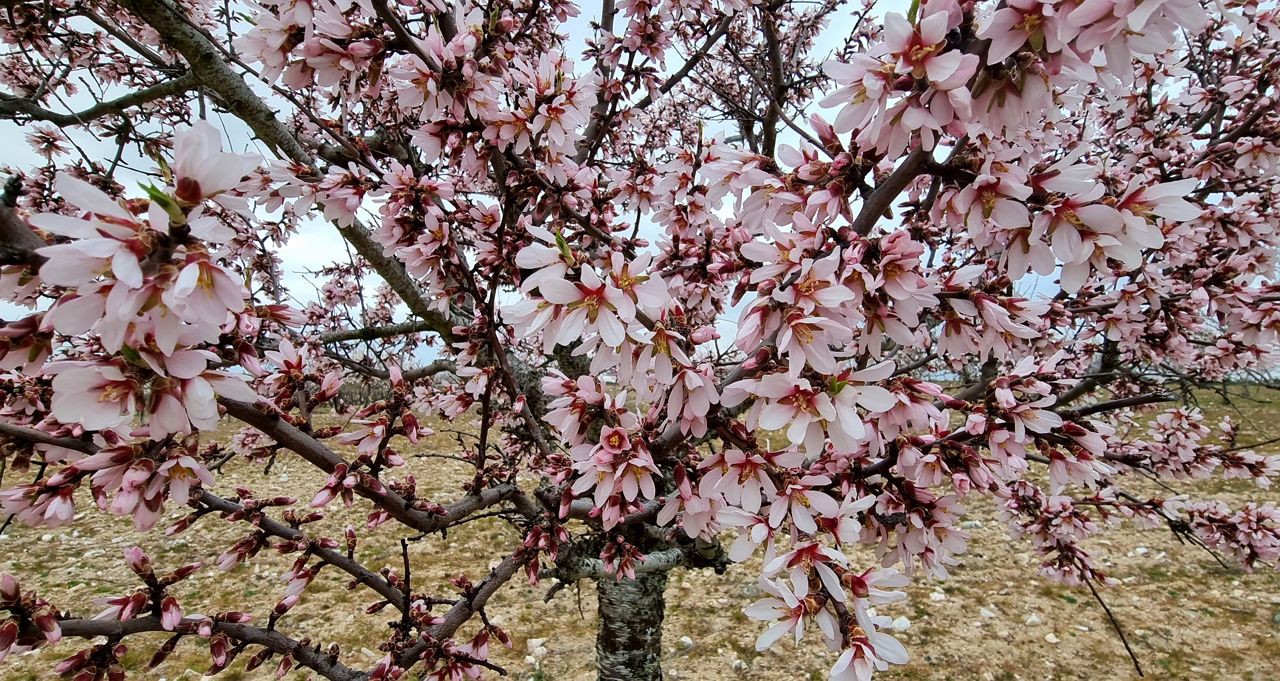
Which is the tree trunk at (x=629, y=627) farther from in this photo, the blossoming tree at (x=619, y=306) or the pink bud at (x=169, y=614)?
the pink bud at (x=169, y=614)

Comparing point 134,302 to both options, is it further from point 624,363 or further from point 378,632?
point 378,632

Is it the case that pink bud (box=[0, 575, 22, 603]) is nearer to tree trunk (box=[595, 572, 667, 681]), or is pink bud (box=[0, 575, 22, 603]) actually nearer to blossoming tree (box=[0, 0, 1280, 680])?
blossoming tree (box=[0, 0, 1280, 680])

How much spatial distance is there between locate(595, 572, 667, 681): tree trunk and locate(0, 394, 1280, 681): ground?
2.89 ft

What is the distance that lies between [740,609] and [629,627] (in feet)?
7.83

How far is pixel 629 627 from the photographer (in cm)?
308

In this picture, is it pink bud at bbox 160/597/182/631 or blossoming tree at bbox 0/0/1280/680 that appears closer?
blossoming tree at bbox 0/0/1280/680

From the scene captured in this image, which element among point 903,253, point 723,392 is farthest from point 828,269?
point 723,392

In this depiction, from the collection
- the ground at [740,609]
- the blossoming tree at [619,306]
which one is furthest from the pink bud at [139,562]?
the ground at [740,609]

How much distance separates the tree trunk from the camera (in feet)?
10.1

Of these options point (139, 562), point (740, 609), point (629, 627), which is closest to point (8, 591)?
point (139, 562)

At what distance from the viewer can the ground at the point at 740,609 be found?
4.11 meters

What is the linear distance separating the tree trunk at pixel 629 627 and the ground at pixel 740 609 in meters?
0.88

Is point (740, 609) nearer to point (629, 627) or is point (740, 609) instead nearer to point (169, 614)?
point (629, 627)

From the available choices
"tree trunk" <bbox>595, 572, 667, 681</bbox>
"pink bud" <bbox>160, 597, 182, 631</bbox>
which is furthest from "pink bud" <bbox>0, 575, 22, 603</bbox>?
"tree trunk" <bbox>595, 572, 667, 681</bbox>
